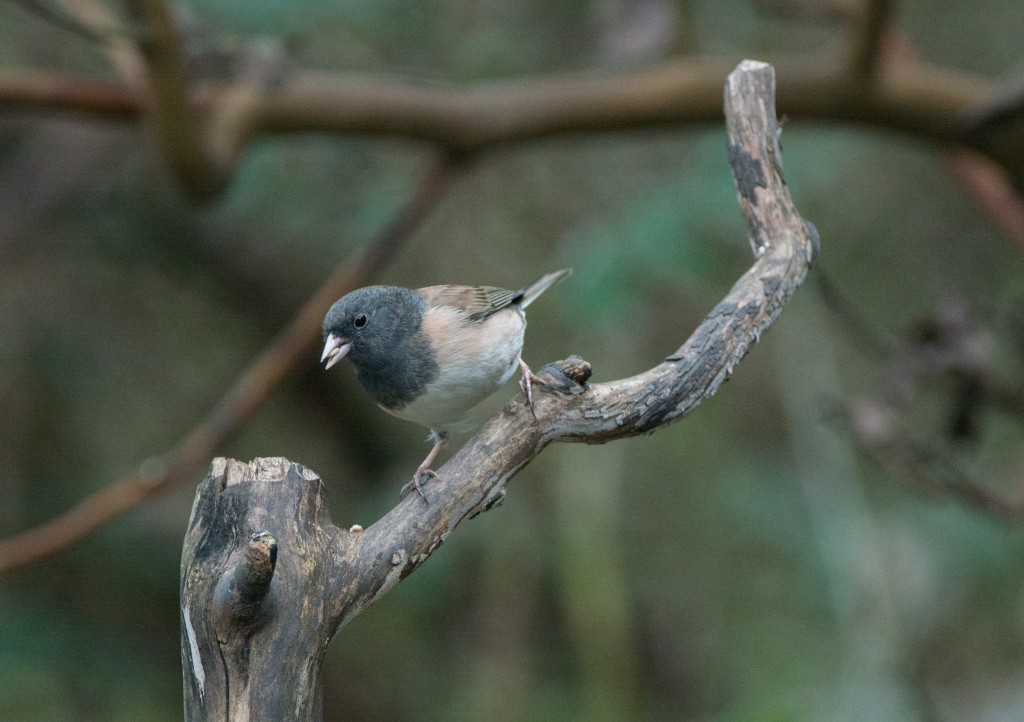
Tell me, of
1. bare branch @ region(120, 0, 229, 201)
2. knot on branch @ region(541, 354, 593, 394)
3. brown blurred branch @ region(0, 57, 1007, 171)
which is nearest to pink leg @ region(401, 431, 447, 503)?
knot on branch @ region(541, 354, 593, 394)

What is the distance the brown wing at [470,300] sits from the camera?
2.98 metres

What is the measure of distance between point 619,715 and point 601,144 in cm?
360

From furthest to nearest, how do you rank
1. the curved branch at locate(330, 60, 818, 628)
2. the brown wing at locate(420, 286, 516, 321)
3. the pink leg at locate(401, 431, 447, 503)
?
the brown wing at locate(420, 286, 516, 321) → the pink leg at locate(401, 431, 447, 503) → the curved branch at locate(330, 60, 818, 628)

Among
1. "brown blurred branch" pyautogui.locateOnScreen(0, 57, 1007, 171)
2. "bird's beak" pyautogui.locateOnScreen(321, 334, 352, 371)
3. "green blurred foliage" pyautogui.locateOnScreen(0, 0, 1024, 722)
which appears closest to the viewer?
"bird's beak" pyautogui.locateOnScreen(321, 334, 352, 371)

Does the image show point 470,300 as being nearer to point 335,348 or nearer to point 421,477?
point 335,348

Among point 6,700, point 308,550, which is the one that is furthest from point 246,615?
point 6,700

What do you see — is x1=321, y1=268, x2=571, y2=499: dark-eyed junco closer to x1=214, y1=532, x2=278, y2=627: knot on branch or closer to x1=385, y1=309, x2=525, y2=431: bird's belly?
x1=385, y1=309, x2=525, y2=431: bird's belly

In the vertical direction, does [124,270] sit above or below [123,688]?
above

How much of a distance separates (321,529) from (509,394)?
3594 millimetres

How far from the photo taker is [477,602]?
703 centimetres

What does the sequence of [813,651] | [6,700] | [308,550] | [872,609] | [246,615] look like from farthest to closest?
[813,651], [6,700], [872,609], [308,550], [246,615]

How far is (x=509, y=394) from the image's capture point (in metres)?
5.59

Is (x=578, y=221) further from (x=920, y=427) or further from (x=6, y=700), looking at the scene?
(x=6, y=700)

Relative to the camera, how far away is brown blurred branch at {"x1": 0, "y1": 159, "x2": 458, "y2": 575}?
14.1 ft
